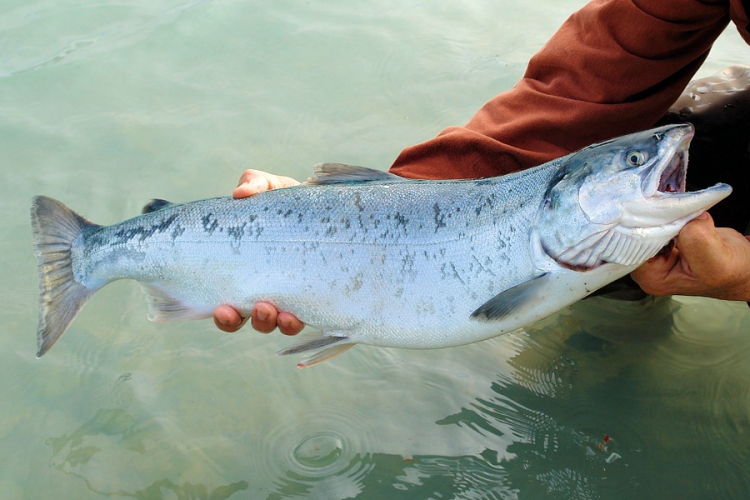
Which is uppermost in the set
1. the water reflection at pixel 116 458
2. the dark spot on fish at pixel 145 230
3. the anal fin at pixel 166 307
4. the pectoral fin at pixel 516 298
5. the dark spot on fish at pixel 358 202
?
the dark spot on fish at pixel 358 202

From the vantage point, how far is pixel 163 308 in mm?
3230

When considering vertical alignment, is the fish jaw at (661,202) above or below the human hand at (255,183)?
above

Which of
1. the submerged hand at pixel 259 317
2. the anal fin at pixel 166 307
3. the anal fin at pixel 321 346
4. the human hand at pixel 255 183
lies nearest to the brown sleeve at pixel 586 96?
the human hand at pixel 255 183

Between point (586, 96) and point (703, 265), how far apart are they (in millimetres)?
1348

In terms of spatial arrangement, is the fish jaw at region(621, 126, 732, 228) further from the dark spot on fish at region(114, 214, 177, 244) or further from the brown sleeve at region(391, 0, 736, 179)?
the dark spot on fish at region(114, 214, 177, 244)

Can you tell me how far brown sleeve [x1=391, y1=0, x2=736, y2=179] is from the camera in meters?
3.52

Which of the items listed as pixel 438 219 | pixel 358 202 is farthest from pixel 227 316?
pixel 438 219

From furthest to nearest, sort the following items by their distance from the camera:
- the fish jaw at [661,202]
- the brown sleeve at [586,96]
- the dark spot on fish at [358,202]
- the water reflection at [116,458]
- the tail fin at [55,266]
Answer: the brown sleeve at [586,96] → the water reflection at [116,458] → the tail fin at [55,266] → the dark spot on fish at [358,202] → the fish jaw at [661,202]

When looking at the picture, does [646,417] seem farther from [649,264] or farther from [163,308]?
[163,308]

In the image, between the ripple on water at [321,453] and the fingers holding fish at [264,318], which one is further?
the ripple on water at [321,453]

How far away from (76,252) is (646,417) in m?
2.88

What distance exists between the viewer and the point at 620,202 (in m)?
2.56

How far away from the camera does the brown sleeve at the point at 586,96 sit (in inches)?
138

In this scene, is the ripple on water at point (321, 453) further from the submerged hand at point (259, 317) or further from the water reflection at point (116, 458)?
the submerged hand at point (259, 317)
